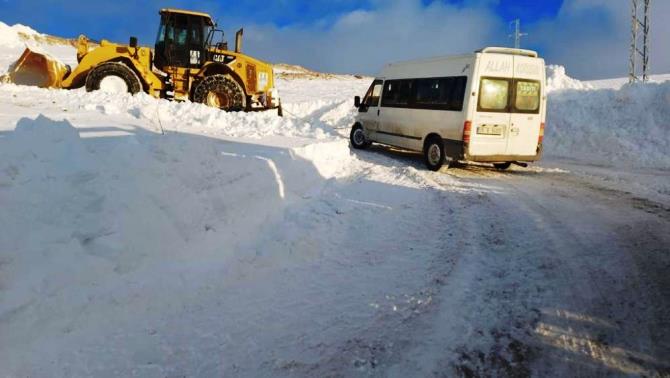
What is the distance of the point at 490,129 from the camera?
9961mm

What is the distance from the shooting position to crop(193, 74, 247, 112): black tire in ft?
49.2

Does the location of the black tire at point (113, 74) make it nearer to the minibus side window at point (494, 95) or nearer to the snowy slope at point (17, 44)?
the snowy slope at point (17, 44)

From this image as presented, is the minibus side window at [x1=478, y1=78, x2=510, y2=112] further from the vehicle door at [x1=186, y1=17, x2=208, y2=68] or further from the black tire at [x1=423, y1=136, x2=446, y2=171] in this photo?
the vehicle door at [x1=186, y1=17, x2=208, y2=68]

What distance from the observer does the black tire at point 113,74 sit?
47.2ft

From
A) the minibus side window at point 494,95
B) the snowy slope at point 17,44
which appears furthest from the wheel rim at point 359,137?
the snowy slope at point 17,44

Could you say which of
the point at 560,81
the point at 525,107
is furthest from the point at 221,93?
the point at 560,81

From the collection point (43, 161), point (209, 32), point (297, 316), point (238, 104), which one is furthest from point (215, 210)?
point (209, 32)

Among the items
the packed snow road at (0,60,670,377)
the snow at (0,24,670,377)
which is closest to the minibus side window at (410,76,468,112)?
the snow at (0,24,670,377)

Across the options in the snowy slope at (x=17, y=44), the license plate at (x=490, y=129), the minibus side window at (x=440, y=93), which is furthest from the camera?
the snowy slope at (x=17, y=44)

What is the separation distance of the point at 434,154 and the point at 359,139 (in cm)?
358

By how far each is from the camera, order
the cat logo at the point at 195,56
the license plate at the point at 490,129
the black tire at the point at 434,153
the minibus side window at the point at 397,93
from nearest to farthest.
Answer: the license plate at the point at 490,129, the black tire at the point at 434,153, the minibus side window at the point at 397,93, the cat logo at the point at 195,56

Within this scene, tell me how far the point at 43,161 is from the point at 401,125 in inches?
348

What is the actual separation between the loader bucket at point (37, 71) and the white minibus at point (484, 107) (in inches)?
464

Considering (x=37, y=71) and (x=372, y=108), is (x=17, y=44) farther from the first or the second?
(x=372, y=108)
